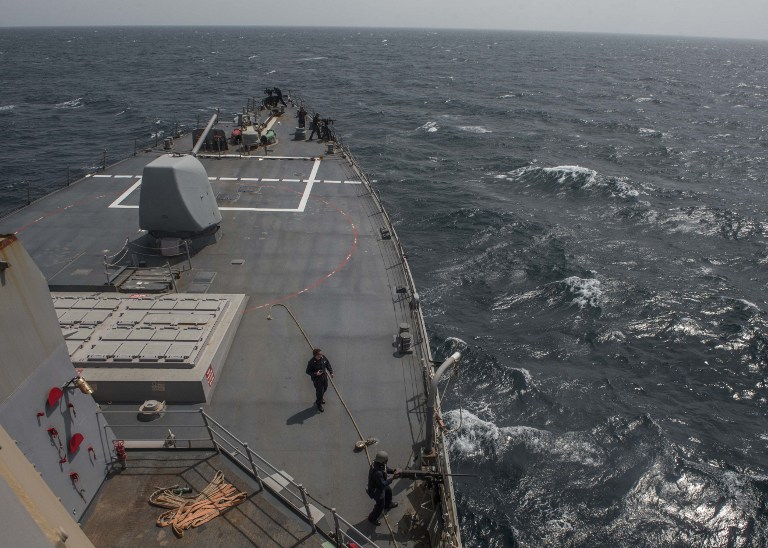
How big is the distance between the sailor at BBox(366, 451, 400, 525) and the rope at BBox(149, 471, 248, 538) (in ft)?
7.58

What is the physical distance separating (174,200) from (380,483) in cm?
1326

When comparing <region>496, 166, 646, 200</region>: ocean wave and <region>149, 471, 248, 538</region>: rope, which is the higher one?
<region>149, 471, 248, 538</region>: rope

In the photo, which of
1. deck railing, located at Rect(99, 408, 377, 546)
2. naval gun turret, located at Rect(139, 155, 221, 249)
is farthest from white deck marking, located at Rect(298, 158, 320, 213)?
deck railing, located at Rect(99, 408, 377, 546)

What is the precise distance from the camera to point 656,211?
3812 cm

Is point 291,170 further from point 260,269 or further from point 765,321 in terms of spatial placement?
point 765,321

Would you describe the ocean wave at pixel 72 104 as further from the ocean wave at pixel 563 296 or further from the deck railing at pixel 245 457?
the deck railing at pixel 245 457

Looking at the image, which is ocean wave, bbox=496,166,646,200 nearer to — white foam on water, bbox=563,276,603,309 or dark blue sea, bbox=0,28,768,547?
dark blue sea, bbox=0,28,768,547

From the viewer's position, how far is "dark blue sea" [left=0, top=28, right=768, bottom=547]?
16281mm

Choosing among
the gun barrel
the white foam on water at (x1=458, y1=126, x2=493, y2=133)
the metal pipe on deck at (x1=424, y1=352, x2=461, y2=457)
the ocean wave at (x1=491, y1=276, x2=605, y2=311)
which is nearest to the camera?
the metal pipe on deck at (x1=424, y1=352, x2=461, y2=457)

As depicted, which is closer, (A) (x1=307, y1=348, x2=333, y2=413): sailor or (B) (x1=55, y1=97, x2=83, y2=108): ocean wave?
(A) (x1=307, y1=348, x2=333, y2=413): sailor

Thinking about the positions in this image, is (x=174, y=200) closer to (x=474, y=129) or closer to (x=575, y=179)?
(x=575, y=179)

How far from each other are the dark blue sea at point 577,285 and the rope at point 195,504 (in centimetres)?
982

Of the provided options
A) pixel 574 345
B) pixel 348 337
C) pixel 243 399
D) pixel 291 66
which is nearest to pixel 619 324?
pixel 574 345

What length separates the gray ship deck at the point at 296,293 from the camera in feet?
36.6
